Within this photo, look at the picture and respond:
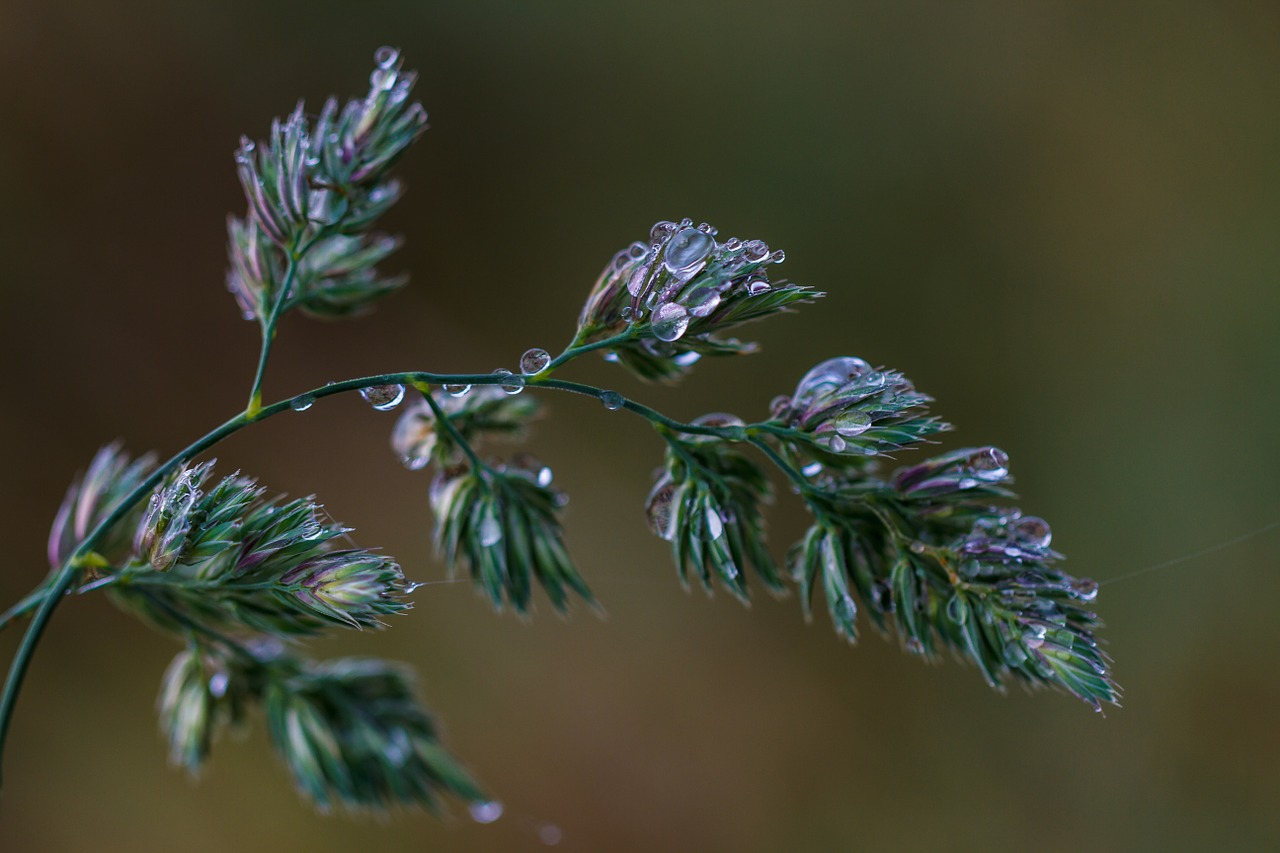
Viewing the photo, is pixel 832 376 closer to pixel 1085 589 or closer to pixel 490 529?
pixel 1085 589

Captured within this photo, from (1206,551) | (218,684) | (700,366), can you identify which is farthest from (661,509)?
(1206,551)

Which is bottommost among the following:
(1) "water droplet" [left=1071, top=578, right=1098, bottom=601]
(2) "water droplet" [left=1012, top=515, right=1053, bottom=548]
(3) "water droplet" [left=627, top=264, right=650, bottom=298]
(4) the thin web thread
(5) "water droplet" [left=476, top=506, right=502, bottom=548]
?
(4) the thin web thread

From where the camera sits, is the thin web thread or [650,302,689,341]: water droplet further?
the thin web thread

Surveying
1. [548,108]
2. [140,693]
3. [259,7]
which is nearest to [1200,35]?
[548,108]

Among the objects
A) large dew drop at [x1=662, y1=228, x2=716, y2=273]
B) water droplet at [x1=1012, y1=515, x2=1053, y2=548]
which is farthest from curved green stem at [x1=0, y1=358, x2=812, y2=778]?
water droplet at [x1=1012, y1=515, x2=1053, y2=548]

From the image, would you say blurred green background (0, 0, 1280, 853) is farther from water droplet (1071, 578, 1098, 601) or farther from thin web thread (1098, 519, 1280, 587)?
water droplet (1071, 578, 1098, 601)

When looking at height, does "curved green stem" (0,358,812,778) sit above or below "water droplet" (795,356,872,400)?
above

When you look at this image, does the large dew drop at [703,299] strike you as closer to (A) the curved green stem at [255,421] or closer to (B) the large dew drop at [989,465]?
(A) the curved green stem at [255,421]
